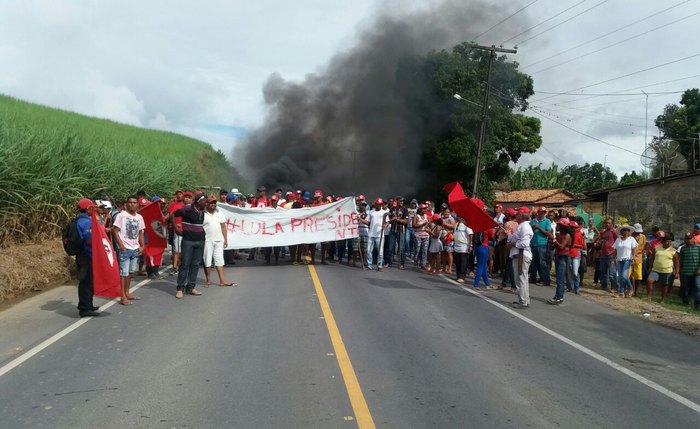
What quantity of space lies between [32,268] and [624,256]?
1105 centimetres

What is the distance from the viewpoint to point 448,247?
41.5 ft

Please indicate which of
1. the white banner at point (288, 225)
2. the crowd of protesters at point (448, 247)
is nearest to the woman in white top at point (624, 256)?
the crowd of protesters at point (448, 247)

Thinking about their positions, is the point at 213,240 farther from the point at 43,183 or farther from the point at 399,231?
the point at 399,231

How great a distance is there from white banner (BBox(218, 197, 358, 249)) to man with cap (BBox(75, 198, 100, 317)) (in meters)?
4.98

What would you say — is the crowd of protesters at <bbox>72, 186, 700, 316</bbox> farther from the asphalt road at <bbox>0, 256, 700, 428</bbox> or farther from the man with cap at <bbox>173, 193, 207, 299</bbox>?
the asphalt road at <bbox>0, 256, 700, 428</bbox>

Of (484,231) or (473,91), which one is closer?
(484,231)

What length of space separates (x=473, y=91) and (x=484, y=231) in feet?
82.8

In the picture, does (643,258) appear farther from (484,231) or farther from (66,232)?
(66,232)

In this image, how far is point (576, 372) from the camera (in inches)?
219

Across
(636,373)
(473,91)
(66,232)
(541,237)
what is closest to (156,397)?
(66,232)

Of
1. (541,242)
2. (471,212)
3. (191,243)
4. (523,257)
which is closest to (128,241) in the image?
(191,243)

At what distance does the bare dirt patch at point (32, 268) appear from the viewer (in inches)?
339

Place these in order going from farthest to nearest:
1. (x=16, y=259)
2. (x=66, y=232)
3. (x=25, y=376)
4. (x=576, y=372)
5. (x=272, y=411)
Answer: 1. (x=16, y=259)
2. (x=66, y=232)
3. (x=576, y=372)
4. (x=25, y=376)
5. (x=272, y=411)

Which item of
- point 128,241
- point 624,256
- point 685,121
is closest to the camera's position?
point 128,241
